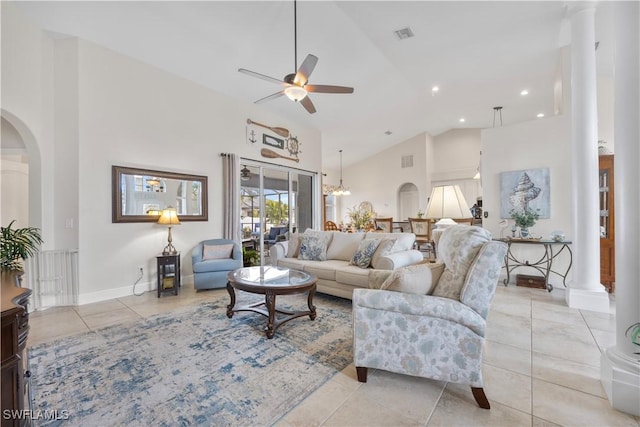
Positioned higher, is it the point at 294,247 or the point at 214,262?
the point at 294,247

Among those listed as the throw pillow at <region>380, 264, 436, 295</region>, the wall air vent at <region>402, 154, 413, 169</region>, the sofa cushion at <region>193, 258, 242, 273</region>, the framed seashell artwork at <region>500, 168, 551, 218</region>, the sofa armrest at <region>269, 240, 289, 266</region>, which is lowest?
the sofa cushion at <region>193, 258, 242, 273</region>

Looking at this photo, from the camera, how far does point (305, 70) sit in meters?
3.08

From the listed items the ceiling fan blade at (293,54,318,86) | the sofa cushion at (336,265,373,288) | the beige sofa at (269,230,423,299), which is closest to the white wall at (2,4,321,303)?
the beige sofa at (269,230,423,299)

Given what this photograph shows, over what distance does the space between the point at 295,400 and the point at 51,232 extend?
3.97 meters

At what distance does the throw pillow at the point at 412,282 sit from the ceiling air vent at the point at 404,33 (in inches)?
142

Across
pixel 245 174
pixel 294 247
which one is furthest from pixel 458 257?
pixel 245 174

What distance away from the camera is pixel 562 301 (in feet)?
11.9

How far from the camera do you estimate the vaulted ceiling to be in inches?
134

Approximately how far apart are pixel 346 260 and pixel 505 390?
2457 millimetres

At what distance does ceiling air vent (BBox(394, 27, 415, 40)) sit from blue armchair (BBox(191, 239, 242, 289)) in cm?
414

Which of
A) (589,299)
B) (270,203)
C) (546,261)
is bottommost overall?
(589,299)

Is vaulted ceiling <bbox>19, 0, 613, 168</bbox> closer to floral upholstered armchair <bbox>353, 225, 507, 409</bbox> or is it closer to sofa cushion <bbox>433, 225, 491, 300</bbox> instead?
sofa cushion <bbox>433, 225, 491, 300</bbox>

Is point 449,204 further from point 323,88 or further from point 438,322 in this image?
point 323,88

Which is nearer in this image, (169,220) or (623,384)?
(623,384)
